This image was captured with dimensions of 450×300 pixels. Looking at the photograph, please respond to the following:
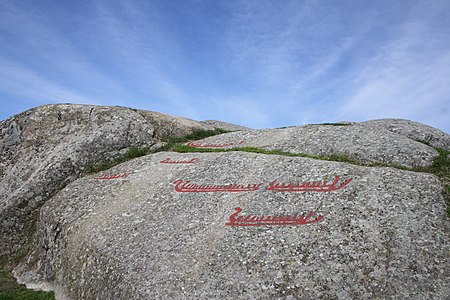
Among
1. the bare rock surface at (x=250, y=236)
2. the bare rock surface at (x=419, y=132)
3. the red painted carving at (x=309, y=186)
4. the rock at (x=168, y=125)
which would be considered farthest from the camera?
the rock at (x=168, y=125)

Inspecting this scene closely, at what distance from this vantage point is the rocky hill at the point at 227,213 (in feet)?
43.4

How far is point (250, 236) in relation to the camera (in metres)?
15.1

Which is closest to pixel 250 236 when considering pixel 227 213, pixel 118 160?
pixel 227 213

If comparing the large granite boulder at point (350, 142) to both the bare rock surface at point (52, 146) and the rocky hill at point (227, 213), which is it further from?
the bare rock surface at point (52, 146)

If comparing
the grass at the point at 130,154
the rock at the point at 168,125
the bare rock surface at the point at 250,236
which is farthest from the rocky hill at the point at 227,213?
the rock at the point at 168,125

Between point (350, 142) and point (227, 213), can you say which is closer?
point (227, 213)

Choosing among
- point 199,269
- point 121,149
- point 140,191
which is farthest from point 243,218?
point 121,149

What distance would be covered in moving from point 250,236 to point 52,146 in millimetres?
19910

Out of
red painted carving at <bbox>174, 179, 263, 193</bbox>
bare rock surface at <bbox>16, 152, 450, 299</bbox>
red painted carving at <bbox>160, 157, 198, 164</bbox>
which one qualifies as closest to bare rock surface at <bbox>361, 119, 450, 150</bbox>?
bare rock surface at <bbox>16, 152, 450, 299</bbox>

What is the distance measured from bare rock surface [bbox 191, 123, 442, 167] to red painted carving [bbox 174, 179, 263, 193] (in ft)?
21.6

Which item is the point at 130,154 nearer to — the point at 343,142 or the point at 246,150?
the point at 246,150

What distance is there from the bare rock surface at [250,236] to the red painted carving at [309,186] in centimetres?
5

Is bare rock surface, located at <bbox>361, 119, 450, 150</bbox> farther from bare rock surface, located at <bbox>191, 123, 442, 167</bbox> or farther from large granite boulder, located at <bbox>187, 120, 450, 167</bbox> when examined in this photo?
bare rock surface, located at <bbox>191, 123, 442, 167</bbox>

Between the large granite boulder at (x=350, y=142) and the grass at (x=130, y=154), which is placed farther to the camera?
the grass at (x=130, y=154)
